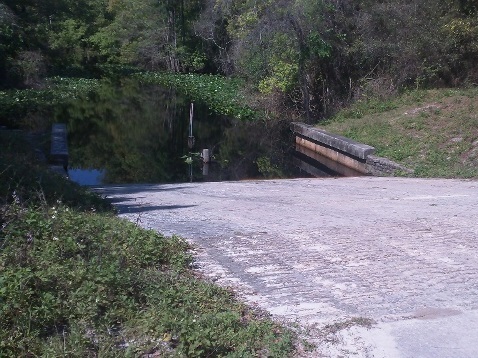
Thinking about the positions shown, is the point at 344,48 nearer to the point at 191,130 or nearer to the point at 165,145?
the point at 191,130

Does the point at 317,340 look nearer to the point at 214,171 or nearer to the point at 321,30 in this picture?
the point at 214,171

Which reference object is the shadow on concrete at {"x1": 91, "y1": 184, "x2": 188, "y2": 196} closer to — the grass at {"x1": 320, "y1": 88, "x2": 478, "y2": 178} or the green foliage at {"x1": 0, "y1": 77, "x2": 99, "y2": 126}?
the grass at {"x1": 320, "y1": 88, "x2": 478, "y2": 178}

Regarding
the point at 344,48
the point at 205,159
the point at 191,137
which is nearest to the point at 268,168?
the point at 205,159

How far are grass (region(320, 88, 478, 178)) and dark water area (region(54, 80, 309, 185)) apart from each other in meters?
2.67

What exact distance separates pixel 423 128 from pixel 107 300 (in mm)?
18804

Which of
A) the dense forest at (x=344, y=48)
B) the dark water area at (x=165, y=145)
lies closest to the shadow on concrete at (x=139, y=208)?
the dark water area at (x=165, y=145)

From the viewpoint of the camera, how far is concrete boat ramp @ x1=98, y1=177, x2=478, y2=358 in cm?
595

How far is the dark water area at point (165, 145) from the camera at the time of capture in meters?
22.2

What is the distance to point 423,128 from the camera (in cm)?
2322

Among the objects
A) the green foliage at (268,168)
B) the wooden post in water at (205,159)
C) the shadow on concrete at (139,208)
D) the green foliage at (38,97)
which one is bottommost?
the green foliage at (268,168)

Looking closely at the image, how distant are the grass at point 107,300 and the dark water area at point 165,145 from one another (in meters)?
12.1

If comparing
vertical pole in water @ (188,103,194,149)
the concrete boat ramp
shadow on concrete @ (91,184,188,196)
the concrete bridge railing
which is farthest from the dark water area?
the concrete boat ramp

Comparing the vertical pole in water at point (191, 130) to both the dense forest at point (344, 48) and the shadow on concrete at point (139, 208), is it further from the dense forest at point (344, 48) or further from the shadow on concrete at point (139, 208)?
the shadow on concrete at point (139, 208)

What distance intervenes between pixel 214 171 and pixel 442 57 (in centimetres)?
1082
